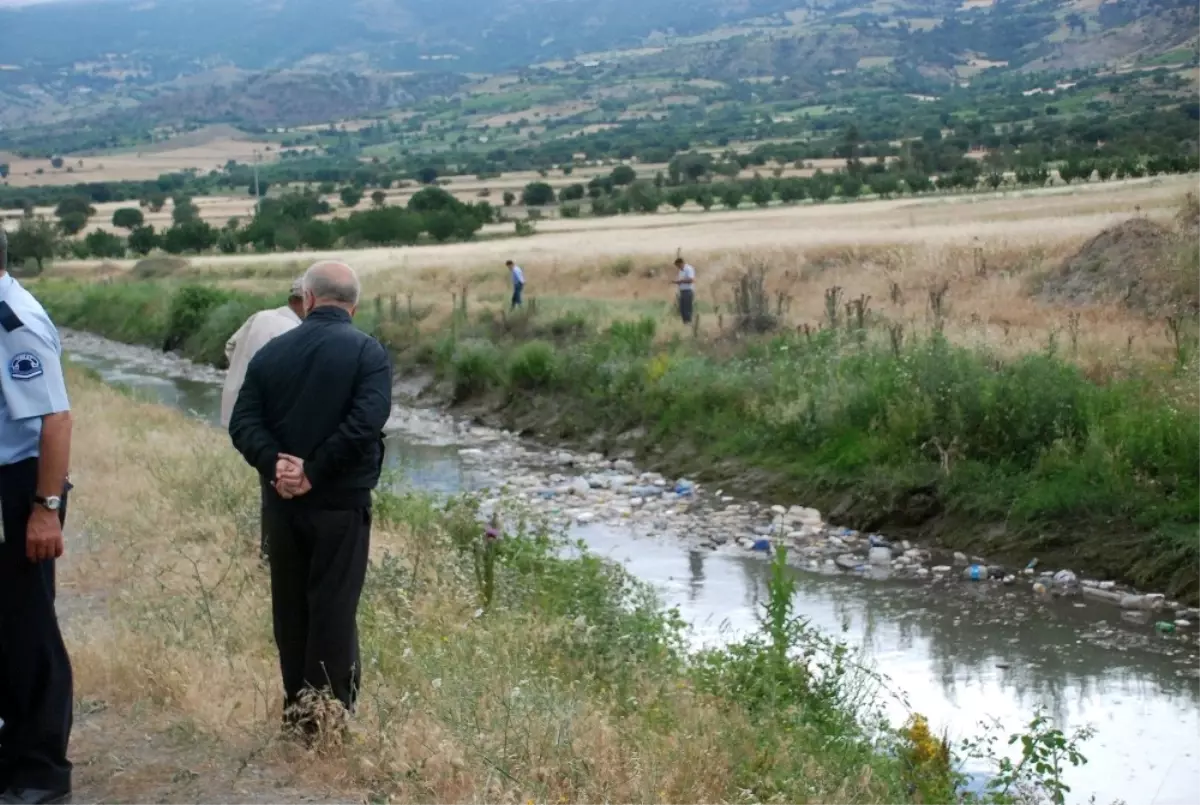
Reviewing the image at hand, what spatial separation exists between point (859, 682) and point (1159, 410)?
8.11 meters

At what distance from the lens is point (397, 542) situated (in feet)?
39.8

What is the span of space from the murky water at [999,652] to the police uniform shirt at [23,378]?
5.67m

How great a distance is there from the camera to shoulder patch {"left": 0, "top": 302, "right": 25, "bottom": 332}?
573cm

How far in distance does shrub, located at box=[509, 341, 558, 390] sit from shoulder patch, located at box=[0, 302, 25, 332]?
1990cm

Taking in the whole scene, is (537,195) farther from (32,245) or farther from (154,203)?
(154,203)

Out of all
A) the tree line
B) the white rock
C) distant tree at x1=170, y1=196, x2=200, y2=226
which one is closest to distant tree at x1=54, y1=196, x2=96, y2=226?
distant tree at x1=170, y1=196, x2=200, y2=226

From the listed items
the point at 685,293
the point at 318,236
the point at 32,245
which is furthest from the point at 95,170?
the point at 685,293

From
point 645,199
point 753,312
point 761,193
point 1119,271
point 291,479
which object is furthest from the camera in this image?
point 645,199

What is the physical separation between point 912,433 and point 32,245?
54748 mm

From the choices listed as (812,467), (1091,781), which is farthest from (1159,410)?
(1091,781)

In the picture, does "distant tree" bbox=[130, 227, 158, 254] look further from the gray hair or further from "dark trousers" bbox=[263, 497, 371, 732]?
"dark trousers" bbox=[263, 497, 371, 732]

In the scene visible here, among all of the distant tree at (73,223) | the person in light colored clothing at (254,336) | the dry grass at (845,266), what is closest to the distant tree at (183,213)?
the distant tree at (73,223)

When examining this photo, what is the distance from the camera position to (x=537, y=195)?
89.1 metres

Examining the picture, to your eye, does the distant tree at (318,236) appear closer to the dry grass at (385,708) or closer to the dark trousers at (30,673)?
the dry grass at (385,708)
